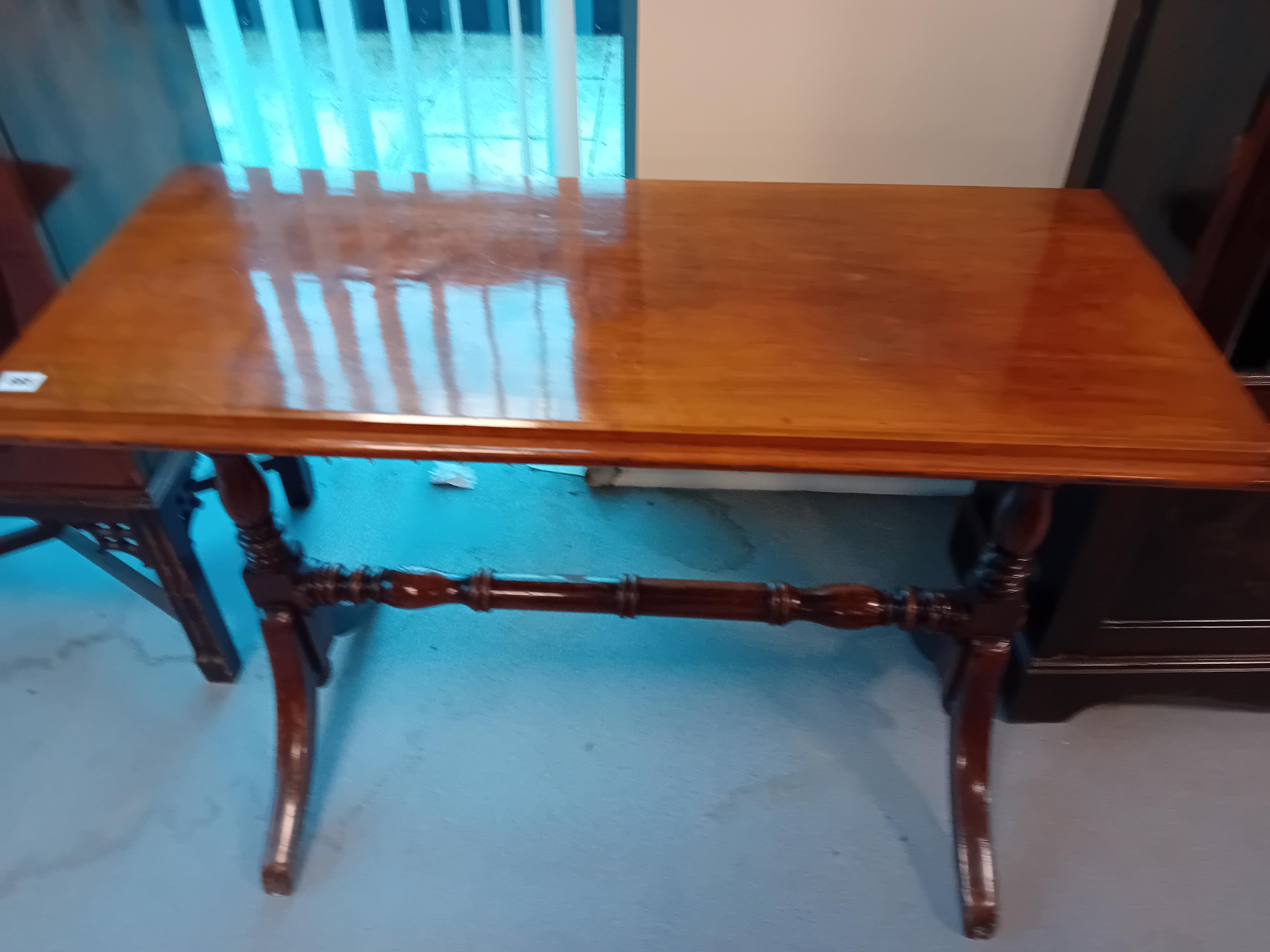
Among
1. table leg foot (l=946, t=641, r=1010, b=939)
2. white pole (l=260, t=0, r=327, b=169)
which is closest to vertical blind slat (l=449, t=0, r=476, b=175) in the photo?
white pole (l=260, t=0, r=327, b=169)

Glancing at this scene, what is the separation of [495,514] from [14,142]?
0.99m

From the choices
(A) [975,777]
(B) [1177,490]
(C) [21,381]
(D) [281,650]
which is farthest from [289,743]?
(B) [1177,490]

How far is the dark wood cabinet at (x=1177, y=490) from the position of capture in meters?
1.01

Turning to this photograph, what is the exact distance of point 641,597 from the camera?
1228mm

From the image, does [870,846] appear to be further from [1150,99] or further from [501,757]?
[1150,99]

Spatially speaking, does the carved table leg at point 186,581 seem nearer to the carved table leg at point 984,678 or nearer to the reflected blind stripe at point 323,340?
the reflected blind stripe at point 323,340

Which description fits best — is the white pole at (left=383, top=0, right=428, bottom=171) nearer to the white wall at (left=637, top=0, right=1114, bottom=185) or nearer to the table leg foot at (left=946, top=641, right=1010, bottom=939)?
the white wall at (left=637, top=0, right=1114, bottom=185)

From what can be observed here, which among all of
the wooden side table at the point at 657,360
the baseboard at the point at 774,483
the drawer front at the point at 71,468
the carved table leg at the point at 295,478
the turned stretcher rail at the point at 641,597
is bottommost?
the baseboard at the point at 774,483

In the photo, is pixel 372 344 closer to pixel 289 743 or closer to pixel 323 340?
pixel 323 340

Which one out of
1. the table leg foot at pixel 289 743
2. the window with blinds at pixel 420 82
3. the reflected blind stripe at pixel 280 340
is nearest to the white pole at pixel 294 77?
the window with blinds at pixel 420 82

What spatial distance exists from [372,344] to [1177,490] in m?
1.04

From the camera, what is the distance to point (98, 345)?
0.88m

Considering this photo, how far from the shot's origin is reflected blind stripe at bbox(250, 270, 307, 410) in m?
0.81

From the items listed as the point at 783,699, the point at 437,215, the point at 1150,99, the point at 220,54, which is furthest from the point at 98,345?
the point at 1150,99
